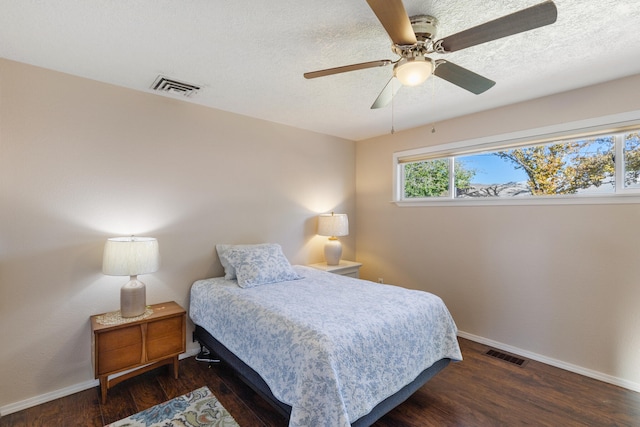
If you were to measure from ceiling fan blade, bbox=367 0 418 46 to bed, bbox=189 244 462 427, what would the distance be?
1.61 metres

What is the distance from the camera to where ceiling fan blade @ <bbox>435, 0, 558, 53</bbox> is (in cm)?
122

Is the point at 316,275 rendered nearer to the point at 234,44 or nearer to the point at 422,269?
the point at 422,269

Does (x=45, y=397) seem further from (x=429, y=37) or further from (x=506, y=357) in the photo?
(x=506, y=357)

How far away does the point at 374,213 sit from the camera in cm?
424

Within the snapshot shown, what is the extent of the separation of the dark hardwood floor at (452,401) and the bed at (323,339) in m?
0.24

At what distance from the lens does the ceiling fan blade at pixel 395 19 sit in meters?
1.19

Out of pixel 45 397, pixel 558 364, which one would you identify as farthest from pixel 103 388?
pixel 558 364

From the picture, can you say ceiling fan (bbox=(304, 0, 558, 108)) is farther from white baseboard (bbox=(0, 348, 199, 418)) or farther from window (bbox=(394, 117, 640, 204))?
white baseboard (bbox=(0, 348, 199, 418))

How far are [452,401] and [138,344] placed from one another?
2.43m

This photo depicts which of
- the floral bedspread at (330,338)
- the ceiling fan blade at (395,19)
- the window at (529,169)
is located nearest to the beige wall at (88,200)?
the floral bedspread at (330,338)

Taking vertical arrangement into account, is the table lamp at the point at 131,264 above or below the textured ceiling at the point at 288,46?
below

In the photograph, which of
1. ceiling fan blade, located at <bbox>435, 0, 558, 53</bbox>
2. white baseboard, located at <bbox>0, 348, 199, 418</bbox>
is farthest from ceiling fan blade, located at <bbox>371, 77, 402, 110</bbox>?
white baseboard, located at <bbox>0, 348, 199, 418</bbox>

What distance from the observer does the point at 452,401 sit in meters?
2.17

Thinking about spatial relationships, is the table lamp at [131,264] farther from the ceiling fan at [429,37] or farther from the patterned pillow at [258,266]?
the ceiling fan at [429,37]
